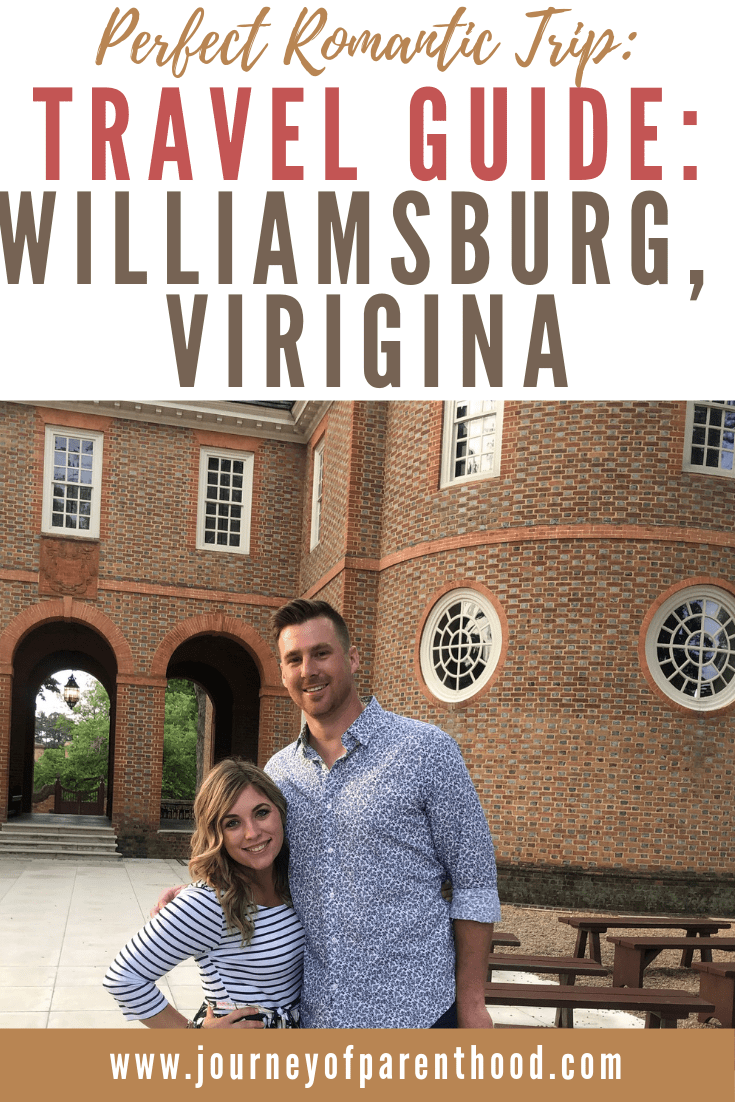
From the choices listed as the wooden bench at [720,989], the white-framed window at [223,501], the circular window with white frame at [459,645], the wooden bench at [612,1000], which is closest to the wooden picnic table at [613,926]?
the wooden bench at [720,989]

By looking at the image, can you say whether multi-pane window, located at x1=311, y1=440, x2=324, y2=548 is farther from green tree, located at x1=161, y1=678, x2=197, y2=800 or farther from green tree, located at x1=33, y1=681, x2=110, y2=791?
green tree, located at x1=33, y1=681, x2=110, y2=791

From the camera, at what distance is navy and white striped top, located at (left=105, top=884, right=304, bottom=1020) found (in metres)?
2.37

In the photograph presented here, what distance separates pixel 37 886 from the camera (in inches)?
530

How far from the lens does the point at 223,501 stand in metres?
19.0

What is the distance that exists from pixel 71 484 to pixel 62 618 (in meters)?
2.47

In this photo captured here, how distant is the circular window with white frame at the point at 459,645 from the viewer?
1255 centimetres

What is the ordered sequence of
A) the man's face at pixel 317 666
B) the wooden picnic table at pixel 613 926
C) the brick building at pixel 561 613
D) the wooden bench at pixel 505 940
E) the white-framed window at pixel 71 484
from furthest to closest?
1. the white-framed window at pixel 71 484
2. the brick building at pixel 561 613
3. the wooden picnic table at pixel 613 926
4. the wooden bench at pixel 505 940
5. the man's face at pixel 317 666

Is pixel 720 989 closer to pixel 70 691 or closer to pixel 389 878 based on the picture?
pixel 389 878

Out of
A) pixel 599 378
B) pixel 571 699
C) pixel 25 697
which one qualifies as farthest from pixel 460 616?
pixel 25 697

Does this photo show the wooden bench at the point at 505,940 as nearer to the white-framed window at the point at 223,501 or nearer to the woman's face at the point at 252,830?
the woman's face at the point at 252,830

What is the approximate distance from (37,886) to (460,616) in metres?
6.83

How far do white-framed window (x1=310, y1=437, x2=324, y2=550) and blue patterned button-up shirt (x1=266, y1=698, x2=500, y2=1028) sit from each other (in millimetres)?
15418

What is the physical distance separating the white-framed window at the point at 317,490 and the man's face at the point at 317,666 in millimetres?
15282

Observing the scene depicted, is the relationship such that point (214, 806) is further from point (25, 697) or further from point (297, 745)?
point (25, 697)
